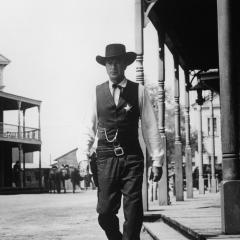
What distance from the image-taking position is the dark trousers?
466 cm

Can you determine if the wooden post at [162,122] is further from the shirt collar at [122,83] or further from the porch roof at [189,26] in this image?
the shirt collar at [122,83]

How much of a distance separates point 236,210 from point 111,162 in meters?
1.12

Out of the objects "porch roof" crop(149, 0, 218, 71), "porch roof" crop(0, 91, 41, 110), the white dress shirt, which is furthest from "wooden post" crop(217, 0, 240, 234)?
"porch roof" crop(0, 91, 41, 110)

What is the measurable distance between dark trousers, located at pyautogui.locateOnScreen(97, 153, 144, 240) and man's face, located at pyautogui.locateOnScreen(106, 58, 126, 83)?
2.16 feet

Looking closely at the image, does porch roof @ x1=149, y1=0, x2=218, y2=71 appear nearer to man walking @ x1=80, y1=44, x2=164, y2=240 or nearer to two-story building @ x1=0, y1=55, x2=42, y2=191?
man walking @ x1=80, y1=44, x2=164, y2=240

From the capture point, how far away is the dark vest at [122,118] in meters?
4.83

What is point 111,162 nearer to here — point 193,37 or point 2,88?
point 193,37

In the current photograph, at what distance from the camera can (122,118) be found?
4.86 meters

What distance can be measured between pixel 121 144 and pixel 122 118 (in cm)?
22

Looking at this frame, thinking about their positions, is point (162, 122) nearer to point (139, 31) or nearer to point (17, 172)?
point (139, 31)

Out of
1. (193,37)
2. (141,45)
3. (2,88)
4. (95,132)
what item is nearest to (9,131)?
(2,88)

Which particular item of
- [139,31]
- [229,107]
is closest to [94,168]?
[229,107]

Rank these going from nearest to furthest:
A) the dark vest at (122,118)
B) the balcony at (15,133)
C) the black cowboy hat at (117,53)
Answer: the dark vest at (122,118), the black cowboy hat at (117,53), the balcony at (15,133)

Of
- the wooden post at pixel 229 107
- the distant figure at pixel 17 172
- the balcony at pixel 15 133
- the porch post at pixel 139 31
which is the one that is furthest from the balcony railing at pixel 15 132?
the wooden post at pixel 229 107
